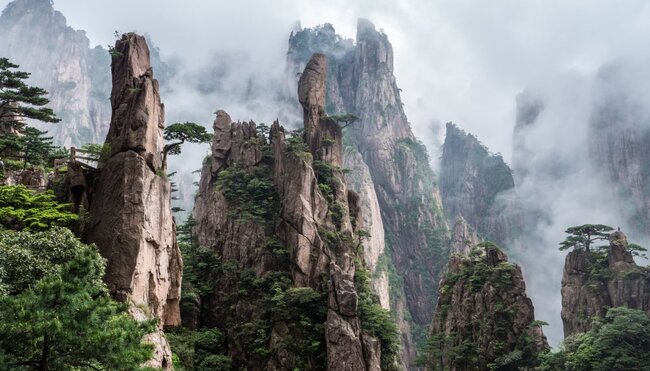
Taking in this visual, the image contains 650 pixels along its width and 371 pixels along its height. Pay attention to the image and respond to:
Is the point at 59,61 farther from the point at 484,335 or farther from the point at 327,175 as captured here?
the point at 484,335

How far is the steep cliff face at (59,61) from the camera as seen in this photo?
122312 millimetres

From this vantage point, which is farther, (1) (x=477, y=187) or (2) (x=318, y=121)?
(1) (x=477, y=187)

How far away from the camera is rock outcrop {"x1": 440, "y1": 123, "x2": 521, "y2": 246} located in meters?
115

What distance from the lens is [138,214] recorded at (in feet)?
77.2

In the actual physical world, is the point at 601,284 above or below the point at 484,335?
above

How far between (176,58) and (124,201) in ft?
449

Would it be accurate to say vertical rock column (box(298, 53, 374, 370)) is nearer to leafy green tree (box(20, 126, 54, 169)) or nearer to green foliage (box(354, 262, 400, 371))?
green foliage (box(354, 262, 400, 371))

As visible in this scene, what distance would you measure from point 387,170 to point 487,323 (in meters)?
66.1

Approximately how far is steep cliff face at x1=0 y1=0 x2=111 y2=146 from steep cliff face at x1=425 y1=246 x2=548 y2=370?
99.7 meters

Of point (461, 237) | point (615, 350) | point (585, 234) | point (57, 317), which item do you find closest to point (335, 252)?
point (615, 350)

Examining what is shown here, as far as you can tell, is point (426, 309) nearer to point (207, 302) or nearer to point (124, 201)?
point (207, 302)

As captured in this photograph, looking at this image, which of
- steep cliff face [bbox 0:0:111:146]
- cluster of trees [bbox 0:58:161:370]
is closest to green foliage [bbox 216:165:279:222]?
cluster of trees [bbox 0:58:161:370]

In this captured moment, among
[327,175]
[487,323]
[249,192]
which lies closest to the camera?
[487,323]

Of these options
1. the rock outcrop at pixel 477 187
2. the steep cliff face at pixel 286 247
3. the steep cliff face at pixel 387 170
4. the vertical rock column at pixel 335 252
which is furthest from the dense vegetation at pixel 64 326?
the rock outcrop at pixel 477 187
